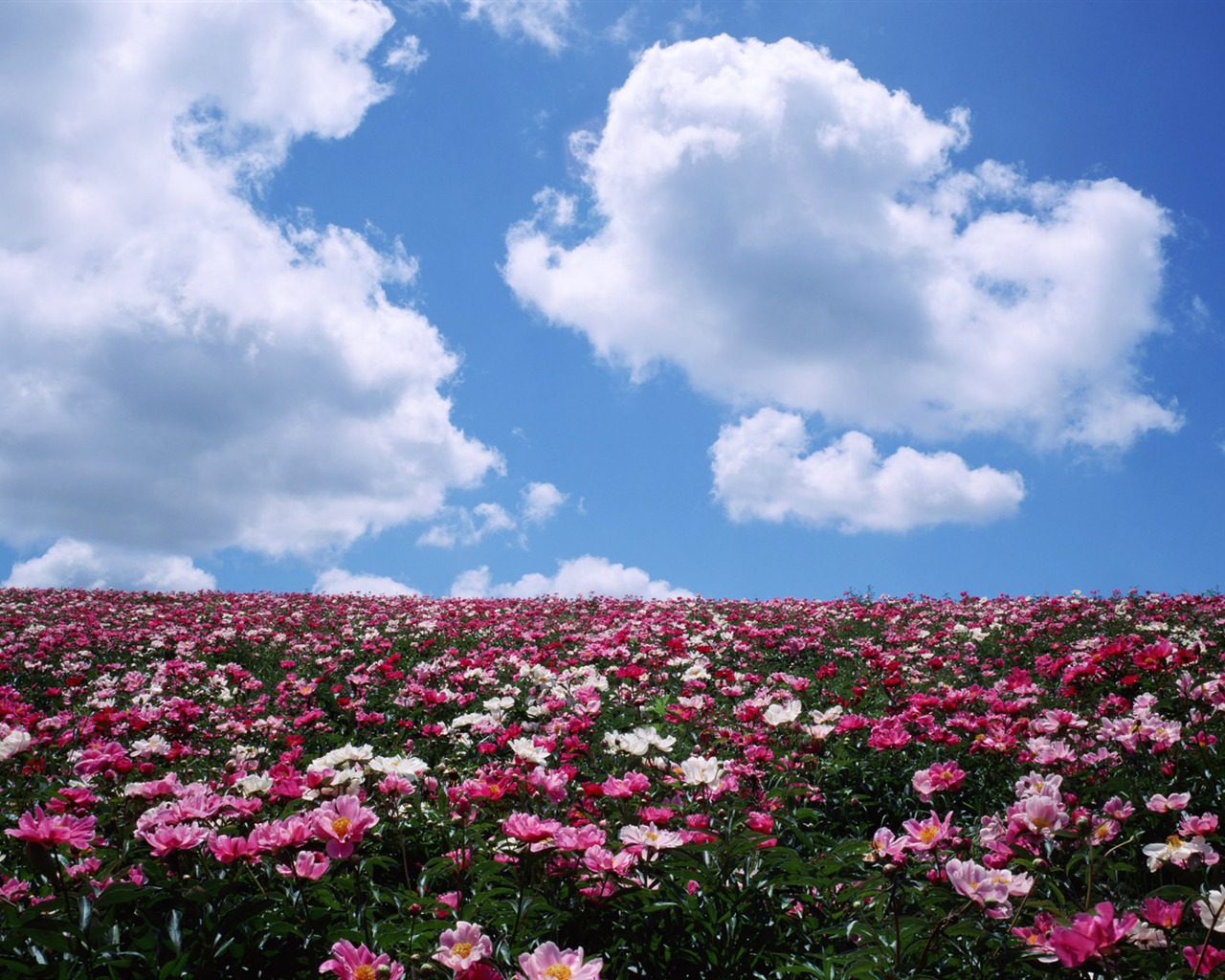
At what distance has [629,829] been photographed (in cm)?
263

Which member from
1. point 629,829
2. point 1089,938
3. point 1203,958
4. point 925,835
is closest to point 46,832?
point 629,829

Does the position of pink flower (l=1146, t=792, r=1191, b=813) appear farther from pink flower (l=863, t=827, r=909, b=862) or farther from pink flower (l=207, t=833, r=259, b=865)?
pink flower (l=207, t=833, r=259, b=865)

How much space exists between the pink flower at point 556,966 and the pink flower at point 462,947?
110mm

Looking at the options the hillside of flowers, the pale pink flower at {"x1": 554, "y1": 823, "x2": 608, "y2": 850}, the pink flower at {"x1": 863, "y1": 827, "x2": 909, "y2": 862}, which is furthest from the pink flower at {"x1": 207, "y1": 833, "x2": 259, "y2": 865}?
the pink flower at {"x1": 863, "y1": 827, "x2": 909, "y2": 862}

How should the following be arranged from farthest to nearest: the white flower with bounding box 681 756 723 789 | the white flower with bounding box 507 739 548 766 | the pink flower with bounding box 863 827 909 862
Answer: the white flower with bounding box 507 739 548 766, the white flower with bounding box 681 756 723 789, the pink flower with bounding box 863 827 909 862

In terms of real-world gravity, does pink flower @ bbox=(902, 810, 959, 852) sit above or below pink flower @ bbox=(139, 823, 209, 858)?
above

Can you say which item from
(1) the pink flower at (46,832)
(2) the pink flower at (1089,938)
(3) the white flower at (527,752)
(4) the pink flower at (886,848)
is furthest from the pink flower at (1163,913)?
(1) the pink flower at (46,832)

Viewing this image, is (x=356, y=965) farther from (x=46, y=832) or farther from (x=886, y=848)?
(x=886, y=848)

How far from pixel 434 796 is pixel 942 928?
7.99 feet

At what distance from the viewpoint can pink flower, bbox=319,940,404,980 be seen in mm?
2008

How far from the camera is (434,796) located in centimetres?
384

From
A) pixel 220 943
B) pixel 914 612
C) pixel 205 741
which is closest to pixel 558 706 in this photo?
pixel 220 943

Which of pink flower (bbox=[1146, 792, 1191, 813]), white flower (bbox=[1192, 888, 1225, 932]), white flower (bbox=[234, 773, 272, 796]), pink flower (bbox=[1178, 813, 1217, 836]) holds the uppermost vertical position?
pink flower (bbox=[1146, 792, 1191, 813])

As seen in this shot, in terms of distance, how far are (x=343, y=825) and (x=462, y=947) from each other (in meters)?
0.62
